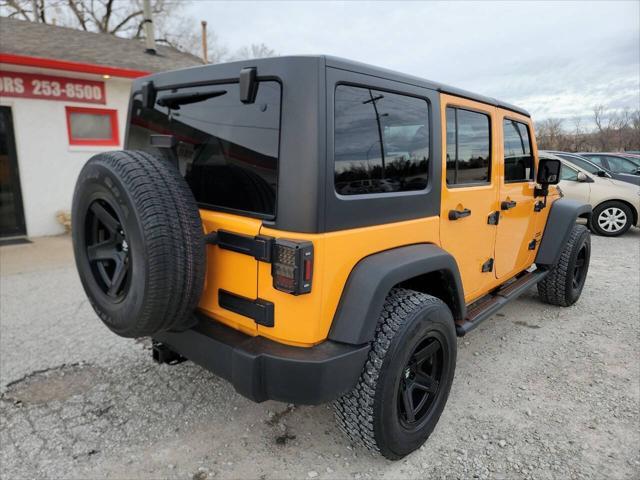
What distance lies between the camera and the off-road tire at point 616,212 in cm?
852

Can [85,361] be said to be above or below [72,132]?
below

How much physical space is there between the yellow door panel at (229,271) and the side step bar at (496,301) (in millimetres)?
1356

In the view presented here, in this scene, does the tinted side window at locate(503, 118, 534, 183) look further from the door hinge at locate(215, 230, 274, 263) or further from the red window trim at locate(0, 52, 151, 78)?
the red window trim at locate(0, 52, 151, 78)

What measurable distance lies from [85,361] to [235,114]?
2392mm

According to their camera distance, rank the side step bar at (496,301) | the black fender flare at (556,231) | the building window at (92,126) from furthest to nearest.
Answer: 1. the building window at (92,126)
2. the black fender flare at (556,231)
3. the side step bar at (496,301)

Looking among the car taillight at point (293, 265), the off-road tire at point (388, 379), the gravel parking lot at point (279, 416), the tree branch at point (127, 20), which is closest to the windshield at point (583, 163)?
the gravel parking lot at point (279, 416)

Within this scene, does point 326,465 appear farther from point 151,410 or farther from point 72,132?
point 72,132

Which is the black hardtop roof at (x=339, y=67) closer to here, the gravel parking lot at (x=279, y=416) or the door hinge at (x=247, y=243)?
the door hinge at (x=247, y=243)

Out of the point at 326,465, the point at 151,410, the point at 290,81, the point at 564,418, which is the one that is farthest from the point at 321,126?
the point at 564,418

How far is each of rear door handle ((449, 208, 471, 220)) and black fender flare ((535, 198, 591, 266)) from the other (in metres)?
1.85

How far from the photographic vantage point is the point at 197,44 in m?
30.7

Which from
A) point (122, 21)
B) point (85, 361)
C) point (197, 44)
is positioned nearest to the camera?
point (85, 361)

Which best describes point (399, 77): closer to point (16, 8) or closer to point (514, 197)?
point (514, 197)

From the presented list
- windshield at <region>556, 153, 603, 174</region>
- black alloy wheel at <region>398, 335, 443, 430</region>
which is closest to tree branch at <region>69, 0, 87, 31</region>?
windshield at <region>556, 153, 603, 174</region>
